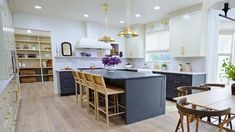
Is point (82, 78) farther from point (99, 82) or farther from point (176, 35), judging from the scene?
point (176, 35)

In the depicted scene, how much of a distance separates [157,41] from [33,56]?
21.8 ft

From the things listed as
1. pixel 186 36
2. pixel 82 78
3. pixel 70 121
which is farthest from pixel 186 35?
pixel 70 121

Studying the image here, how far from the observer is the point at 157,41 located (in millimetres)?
5840

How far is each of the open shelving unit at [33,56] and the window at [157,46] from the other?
5.54m

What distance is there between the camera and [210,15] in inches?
155

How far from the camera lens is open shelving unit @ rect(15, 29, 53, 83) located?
7847mm

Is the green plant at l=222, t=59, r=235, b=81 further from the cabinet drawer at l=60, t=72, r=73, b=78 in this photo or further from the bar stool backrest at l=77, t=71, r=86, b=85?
the cabinet drawer at l=60, t=72, r=73, b=78

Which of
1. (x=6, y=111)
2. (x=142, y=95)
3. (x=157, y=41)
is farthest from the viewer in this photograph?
(x=157, y=41)

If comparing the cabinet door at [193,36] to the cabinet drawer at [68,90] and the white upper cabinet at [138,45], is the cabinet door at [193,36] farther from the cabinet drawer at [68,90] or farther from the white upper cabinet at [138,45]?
the cabinet drawer at [68,90]

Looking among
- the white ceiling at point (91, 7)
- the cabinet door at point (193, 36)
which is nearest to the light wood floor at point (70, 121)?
the cabinet door at point (193, 36)

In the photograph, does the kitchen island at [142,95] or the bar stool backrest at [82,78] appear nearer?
the kitchen island at [142,95]

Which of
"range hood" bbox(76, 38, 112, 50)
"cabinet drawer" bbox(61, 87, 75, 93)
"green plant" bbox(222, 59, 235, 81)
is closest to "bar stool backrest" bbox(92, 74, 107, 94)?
"green plant" bbox(222, 59, 235, 81)

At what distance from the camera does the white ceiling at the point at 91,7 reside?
3.85 metres

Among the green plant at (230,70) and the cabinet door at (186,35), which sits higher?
the cabinet door at (186,35)
